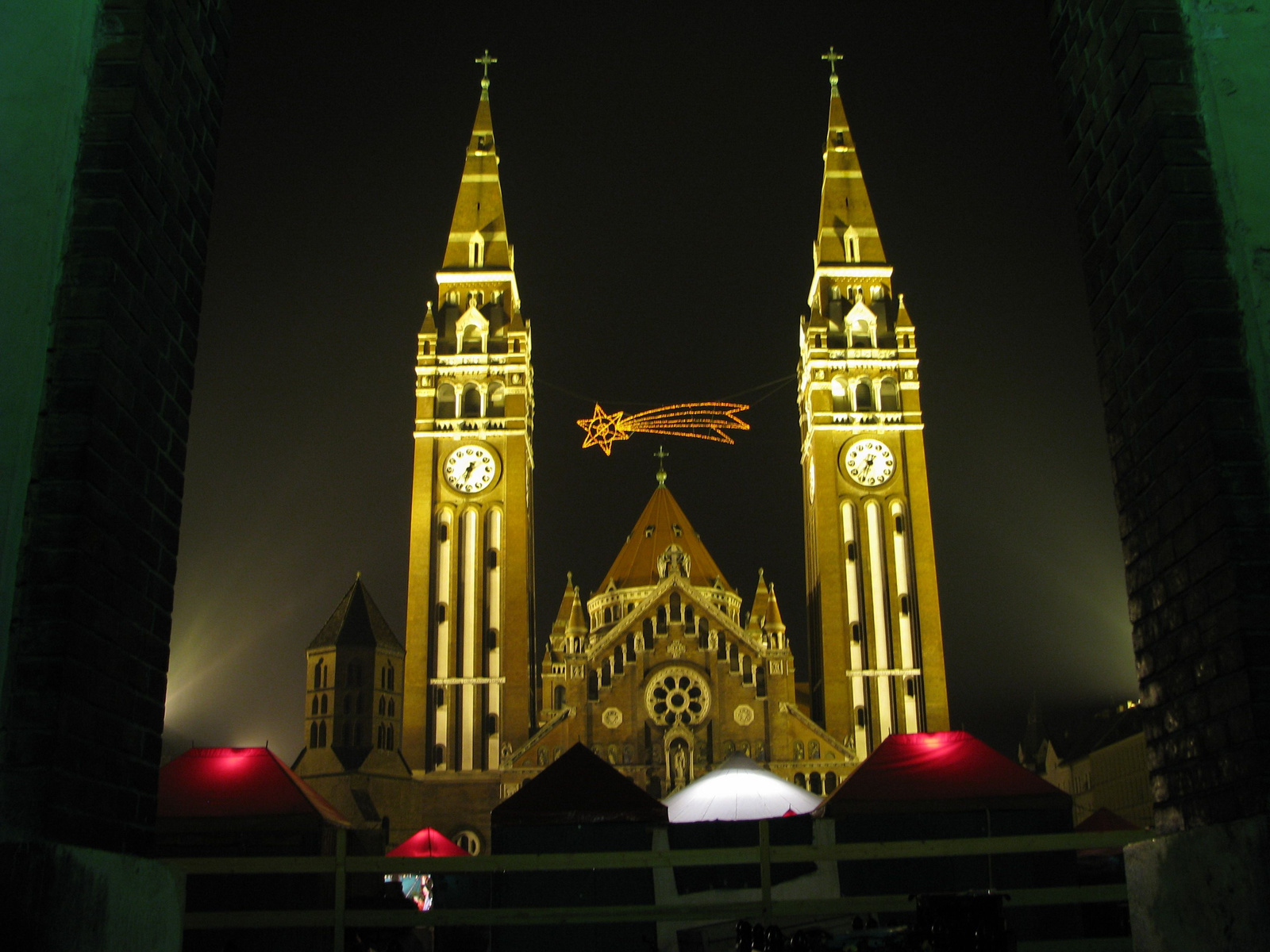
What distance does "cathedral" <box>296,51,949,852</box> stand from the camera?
47250 millimetres

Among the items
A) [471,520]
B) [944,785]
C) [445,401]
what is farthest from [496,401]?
[944,785]

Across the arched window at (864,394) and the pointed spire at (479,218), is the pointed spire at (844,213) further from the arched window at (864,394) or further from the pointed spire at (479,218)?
the pointed spire at (479,218)

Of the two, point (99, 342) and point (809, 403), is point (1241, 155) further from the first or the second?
point (809, 403)

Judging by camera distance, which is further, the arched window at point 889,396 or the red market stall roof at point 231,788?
the arched window at point 889,396

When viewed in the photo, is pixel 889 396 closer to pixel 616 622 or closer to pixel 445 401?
pixel 616 622

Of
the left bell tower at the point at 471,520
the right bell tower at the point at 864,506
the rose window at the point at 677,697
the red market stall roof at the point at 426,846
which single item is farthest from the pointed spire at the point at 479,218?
the red market stall roof at the point at 426,846

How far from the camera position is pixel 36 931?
13.2ft

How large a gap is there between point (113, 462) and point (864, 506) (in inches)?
1910

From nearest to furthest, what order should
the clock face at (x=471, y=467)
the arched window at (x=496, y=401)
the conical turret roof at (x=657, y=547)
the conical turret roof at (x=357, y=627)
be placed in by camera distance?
the clock face at (x=471, y=467) < the arched window at (x=496, y=401) < the conical turret roof at (x=357, y=627) < the conical turret roof at (x=657, y=547)

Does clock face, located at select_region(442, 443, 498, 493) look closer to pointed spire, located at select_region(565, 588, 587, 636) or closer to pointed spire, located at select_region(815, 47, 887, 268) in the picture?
pointed spire, located at select_region(565, 588, 587, 636)

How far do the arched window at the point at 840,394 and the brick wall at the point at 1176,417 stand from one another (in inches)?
1863

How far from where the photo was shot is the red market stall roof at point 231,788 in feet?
51.8

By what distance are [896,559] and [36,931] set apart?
48.8 meters

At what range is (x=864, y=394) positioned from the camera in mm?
53188
